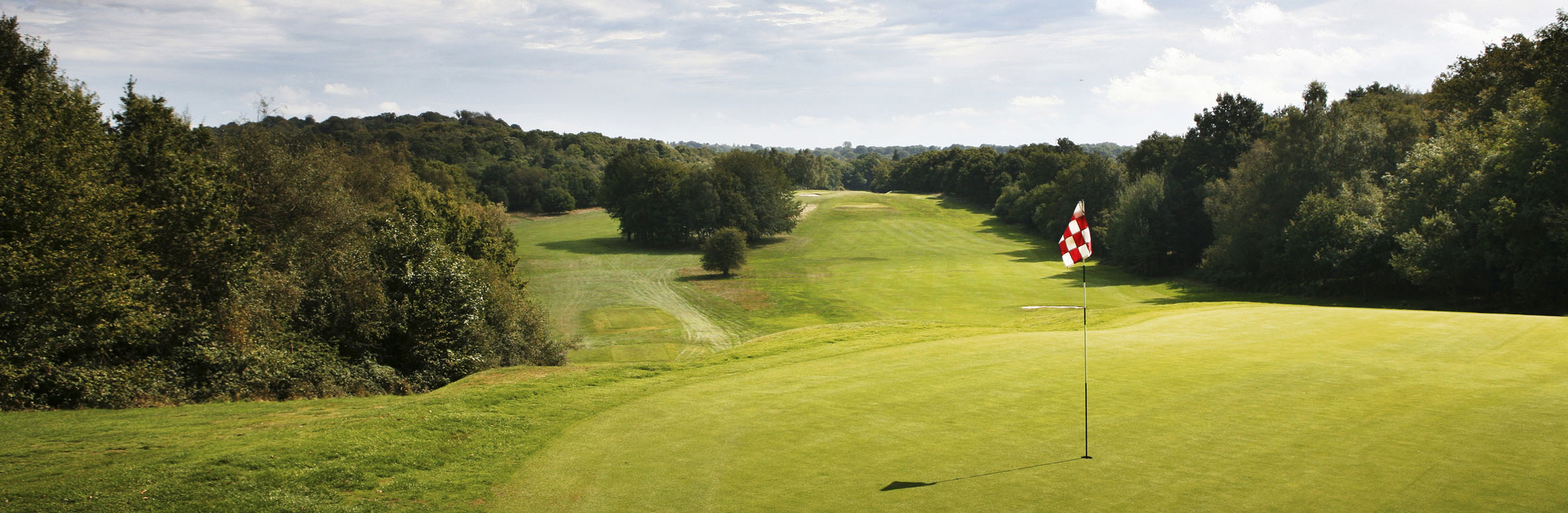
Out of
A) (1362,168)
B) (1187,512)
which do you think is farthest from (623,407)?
(1362,168)

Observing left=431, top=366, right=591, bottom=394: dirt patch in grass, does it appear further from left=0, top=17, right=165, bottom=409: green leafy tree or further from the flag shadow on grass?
the flag shadow on grass

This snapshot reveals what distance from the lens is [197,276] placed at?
23.1m

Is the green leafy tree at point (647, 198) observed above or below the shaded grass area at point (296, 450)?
above

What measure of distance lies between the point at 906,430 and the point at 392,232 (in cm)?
2532

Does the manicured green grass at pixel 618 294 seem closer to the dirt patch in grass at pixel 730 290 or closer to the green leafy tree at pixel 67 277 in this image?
the dirt patch in grass at pixel 730 290

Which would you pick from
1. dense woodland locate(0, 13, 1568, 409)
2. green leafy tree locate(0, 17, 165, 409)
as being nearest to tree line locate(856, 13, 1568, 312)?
dense woodland locate(0, 13, 1568, 409)

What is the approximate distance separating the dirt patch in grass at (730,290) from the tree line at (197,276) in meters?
26.6

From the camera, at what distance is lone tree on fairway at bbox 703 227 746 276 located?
72562mm

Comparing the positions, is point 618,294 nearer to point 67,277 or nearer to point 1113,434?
point 67,277

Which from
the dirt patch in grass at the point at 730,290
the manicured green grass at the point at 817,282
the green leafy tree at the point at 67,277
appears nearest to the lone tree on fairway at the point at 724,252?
the dirt patch in grass at the point at 730,290

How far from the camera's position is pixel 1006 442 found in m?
11.8

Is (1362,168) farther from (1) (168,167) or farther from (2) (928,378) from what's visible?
(1) (168,167)

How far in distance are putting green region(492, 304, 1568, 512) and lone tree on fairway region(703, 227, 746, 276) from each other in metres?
53.9

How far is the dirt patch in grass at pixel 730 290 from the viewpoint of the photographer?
2445 inches
